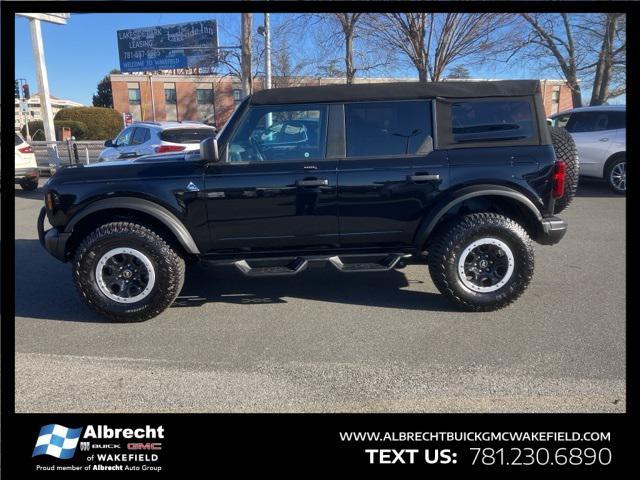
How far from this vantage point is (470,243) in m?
4.05

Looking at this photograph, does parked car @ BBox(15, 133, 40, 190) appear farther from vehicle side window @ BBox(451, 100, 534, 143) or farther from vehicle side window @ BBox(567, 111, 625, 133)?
vehicle side window @ BBox(567, 111, 625, 133)

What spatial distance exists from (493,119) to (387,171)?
1063 millimetres

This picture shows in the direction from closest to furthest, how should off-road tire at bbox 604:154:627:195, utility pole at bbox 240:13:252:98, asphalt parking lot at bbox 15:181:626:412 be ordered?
asphalt parking lot at bbox 15:181:626:412, off-road tire at bbox 604:154:627:195, utility pole at bbox 240:13:252:98

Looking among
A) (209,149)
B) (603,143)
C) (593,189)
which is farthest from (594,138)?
(209,149)

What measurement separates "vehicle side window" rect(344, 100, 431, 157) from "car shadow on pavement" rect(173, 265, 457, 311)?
1.25m

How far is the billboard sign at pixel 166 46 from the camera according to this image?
22109 millimetres

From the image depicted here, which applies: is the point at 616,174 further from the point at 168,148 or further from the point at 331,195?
the point at 168,148

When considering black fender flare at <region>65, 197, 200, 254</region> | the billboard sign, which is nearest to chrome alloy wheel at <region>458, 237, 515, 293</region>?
black fender flare at <region>65, 197, 200, 254</region>

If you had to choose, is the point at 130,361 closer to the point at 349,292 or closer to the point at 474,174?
the point at 349,292

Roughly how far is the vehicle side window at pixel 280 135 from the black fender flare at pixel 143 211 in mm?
707

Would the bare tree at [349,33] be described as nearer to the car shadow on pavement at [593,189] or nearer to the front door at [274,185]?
the front door at [274,185]

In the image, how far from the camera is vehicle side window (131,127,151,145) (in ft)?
35.4

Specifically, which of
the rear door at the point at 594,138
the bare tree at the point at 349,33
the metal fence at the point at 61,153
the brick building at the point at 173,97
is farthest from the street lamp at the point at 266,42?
the brick building at the point at 173,97
